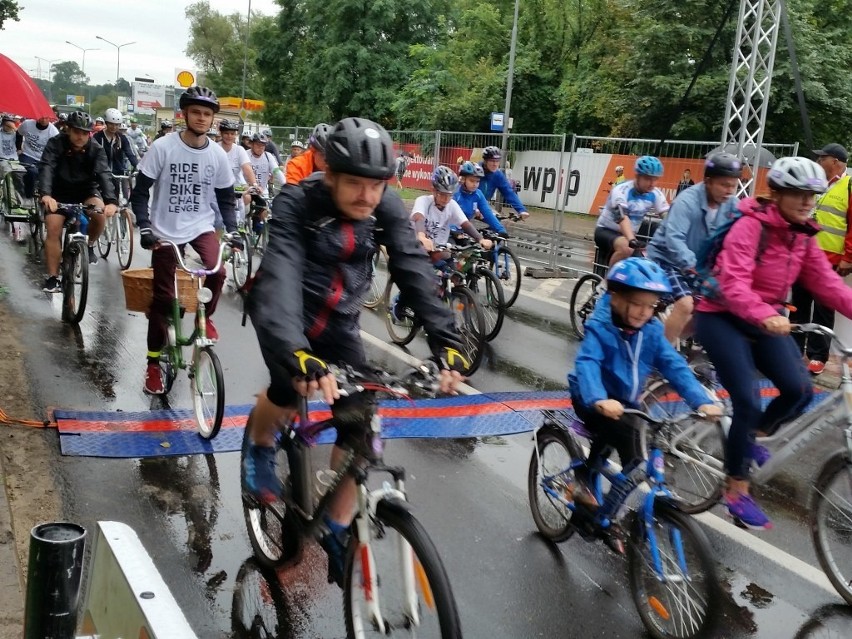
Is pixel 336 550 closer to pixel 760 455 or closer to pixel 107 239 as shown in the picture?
pixel 760 455

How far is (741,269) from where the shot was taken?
4645 millimetres

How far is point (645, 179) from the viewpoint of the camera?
868 centimetres

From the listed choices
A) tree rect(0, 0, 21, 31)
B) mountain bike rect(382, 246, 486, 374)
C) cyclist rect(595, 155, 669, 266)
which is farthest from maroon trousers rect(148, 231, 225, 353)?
tree rect(0, 0, 21, 31)

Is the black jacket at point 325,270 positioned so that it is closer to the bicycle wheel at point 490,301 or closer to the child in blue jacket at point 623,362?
the child in blue jacket at point 623,362

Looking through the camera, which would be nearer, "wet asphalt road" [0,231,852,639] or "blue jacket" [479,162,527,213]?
"wet asphalt road" [0,231,852,639]

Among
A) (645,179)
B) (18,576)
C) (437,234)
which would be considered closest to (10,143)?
(437,234)

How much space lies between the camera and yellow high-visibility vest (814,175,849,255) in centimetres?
830

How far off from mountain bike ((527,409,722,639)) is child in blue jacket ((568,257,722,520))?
0.08 m

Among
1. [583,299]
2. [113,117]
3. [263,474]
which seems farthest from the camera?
[113,117]

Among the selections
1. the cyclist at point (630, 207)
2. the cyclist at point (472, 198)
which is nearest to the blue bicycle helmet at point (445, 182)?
the cyclist at point (472, 198)

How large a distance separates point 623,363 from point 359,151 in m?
1.72

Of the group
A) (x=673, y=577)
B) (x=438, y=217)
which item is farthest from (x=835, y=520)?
(x=438, y=217)

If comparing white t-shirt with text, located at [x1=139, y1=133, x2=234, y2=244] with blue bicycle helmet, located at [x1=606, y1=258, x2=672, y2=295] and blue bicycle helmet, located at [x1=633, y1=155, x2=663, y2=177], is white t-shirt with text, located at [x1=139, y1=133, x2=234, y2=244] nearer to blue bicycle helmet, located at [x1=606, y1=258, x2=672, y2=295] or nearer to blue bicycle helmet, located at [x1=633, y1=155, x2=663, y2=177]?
blue bicycle helmet, located at [x1=606, y1=258, x2=672, y2=295]

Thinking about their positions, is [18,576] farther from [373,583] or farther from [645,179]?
[645,179]
